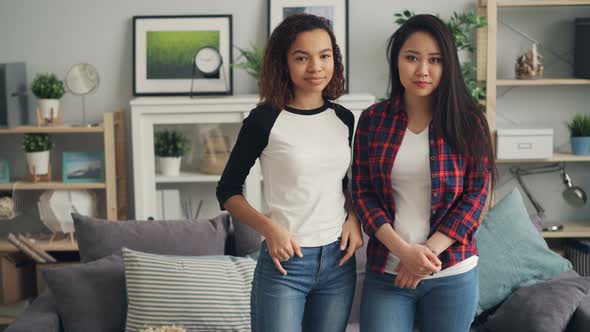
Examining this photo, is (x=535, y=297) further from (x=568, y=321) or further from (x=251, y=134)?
(x=251, y=134)

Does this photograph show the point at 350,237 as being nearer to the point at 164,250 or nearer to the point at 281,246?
the point at 281,246

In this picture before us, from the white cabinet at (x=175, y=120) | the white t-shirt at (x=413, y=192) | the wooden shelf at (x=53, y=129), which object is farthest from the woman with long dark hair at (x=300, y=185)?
the wooden shelf at (x=53, y=129)

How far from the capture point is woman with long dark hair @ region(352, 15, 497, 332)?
1759mm

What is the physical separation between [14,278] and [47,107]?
32.0 inches

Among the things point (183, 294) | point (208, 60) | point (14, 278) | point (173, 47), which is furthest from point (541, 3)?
point (14, 278)

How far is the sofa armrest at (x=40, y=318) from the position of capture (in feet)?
7.81

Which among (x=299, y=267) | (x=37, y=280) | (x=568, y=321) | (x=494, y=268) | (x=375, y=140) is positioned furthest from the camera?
(x=37, y=280)

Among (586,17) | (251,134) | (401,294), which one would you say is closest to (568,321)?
(401,294)

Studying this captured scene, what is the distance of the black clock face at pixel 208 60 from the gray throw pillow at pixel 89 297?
5.22ft

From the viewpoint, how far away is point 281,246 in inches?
65.8

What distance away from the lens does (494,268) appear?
274 centimetres

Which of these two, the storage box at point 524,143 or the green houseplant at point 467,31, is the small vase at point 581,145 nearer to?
the storage box at point 524,143

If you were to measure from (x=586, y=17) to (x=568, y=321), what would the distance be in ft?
6.48

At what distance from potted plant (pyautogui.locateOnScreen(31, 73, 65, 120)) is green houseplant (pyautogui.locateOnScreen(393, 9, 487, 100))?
1632 mm
